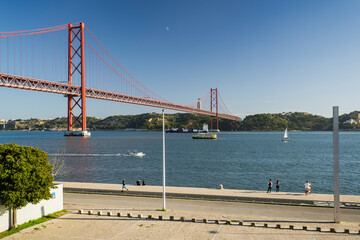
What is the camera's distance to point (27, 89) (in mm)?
79375

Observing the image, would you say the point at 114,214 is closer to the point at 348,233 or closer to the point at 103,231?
the point at 103,231

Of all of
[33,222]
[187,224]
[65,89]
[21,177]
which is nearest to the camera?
[21,177]

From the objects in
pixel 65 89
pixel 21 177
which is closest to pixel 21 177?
pixel 21 177

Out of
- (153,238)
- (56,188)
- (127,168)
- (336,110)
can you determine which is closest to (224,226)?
(153,238)

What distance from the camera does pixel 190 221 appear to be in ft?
48.6

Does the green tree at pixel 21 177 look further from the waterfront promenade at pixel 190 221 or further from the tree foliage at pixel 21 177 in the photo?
the waterfront promenade at pixel 190 221

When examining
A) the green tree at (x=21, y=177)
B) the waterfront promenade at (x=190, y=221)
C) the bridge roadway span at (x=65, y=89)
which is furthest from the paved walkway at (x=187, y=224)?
the bridge roadway span at (x=65, y=89)

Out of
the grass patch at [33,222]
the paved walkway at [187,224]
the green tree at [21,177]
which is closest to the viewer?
the paved walkway at [187,224]

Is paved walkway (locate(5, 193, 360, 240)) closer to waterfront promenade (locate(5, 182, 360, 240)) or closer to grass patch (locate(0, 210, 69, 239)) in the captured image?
waterfront promenade (locate(5, 182, 360, 240))

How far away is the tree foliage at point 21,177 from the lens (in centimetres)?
1295

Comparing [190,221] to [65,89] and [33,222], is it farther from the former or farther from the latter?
[65,89]

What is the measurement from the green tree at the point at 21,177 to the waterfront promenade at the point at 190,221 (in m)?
1.62

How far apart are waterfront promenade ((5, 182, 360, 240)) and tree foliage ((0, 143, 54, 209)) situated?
166 centimetres

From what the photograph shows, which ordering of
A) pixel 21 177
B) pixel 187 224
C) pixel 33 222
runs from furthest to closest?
pixel 33 222
pixel 187 224
pixel 21 177
